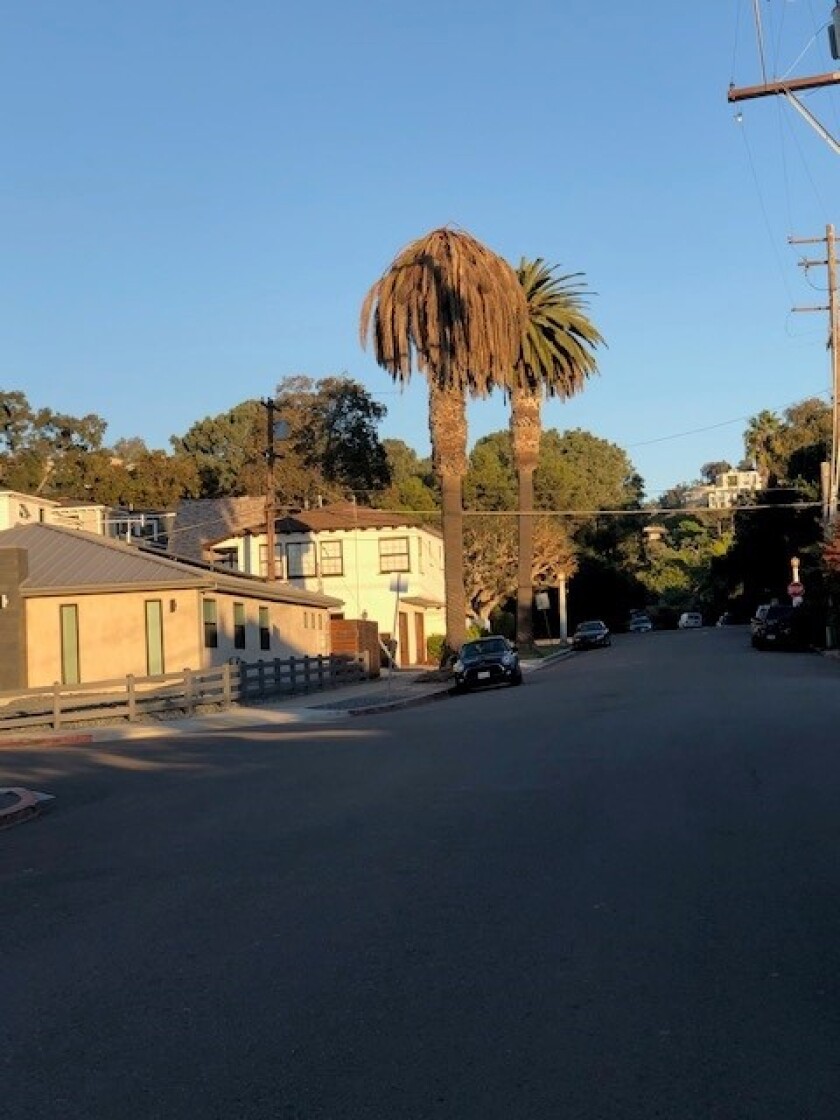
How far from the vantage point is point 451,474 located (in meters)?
42.7

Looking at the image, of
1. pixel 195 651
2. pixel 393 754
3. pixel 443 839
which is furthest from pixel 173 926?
pixel 195 651

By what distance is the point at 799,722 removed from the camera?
19.8 metres

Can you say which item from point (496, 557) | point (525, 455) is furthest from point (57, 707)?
point (496, 557)

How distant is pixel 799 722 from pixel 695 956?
43.7ft

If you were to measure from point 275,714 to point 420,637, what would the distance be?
29.4 metres

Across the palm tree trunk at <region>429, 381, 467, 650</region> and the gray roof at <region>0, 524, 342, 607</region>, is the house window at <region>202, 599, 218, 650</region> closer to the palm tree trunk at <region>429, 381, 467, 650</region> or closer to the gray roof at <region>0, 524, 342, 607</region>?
the gray roof at <region>0, 524, 342, 607</region>

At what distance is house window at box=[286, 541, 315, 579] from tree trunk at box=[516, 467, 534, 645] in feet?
32.3

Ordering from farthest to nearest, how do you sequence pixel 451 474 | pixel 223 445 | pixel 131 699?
pixel 223 445 → pixel 451 474 → pixel 131 699

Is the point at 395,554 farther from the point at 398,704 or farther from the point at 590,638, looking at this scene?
the point at 398,704

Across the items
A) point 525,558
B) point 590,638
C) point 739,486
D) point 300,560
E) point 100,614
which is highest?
point 739,486

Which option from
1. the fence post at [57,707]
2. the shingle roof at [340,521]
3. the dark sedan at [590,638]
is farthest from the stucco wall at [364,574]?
the fence post at [57,707]

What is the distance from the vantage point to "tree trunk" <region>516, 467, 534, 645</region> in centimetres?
5225

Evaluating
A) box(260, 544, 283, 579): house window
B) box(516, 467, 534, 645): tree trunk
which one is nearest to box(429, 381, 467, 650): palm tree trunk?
box(516, 467, 534, 645): tree trunk

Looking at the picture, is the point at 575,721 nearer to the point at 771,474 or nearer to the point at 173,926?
the point at 173,926
